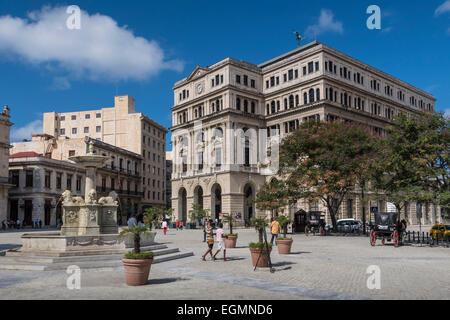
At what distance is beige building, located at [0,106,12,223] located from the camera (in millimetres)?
51562

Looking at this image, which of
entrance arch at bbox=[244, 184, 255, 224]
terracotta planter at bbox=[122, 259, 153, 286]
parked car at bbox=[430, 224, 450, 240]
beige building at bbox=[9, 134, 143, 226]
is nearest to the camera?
terracotta planter at bbox=[122, 259, 153, 286]

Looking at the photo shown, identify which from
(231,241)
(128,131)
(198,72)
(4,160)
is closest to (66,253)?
(231,241)

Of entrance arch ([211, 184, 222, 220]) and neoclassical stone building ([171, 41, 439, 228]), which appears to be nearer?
neoclassical stone building ([171, 41, 439, 228])

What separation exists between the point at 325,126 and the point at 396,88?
38.2 metres

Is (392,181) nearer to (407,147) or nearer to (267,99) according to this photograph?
(407,147)

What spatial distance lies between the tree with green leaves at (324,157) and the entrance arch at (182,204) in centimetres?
2967

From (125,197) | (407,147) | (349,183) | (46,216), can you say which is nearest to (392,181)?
(407,147)

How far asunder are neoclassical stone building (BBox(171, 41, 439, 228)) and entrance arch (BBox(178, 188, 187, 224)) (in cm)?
16

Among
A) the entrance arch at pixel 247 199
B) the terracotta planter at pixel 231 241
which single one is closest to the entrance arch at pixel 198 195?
the entrance arch at pixel 247 199

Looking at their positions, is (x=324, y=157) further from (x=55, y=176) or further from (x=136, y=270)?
(x=55, y=176)

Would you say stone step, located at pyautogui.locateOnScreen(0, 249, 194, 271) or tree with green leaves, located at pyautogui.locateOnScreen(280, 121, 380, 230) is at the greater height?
tree with green leaves, located at pyautogui.locateOnScreen(280, 121, 380, 230)

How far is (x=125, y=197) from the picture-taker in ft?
231

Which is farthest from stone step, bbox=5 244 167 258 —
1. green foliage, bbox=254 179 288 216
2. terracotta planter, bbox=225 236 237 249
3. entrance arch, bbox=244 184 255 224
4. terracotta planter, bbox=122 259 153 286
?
entrance arch, bbox=244 184 255 224

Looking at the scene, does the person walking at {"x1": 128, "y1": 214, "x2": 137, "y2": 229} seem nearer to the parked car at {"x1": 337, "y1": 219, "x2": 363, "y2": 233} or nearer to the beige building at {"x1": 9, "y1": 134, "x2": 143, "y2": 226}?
the parked car at {"x1": 337, "y1": 219, "x2": 363, "y2": 233}
